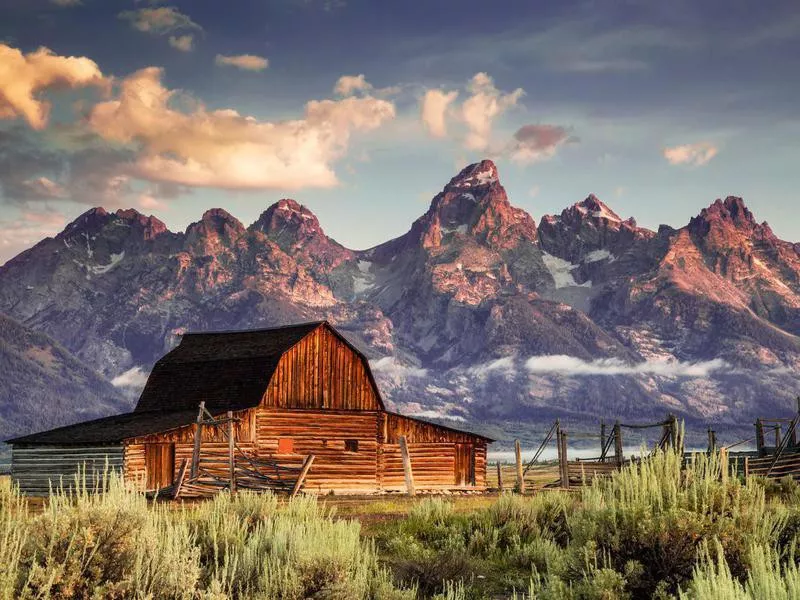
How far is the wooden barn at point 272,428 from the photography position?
40.2 metres

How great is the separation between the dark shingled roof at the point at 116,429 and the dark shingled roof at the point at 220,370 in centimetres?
125

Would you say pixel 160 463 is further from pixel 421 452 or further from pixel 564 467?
pixel 564 467

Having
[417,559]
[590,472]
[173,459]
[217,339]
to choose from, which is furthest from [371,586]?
[217,339]

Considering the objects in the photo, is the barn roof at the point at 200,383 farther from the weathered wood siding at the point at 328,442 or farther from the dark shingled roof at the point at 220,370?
the weathered wood siding at the point at 328,442

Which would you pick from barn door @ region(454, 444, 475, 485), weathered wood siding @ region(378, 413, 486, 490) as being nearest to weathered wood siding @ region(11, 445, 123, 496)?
weathered wood siding @ region(378, 413, 486, 490)

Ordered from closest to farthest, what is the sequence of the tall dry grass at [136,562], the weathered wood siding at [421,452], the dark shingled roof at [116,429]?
the tall dry grass at [136,562]
the dark shingled roof at [116,429]
the weathered wood siding at [421,452]

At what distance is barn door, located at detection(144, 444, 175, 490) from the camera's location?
39.8 meters

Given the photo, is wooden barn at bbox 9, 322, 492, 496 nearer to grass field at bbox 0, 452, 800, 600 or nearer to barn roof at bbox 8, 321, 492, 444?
barn roof at bbox 8, 321, 492, 444

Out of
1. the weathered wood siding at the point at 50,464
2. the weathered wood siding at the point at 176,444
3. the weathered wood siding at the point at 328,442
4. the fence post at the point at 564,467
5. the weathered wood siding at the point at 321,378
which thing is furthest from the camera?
the weathered wood siding at the point at 321,378

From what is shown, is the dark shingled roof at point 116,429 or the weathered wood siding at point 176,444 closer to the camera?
the weathered wood siding at point 176,444

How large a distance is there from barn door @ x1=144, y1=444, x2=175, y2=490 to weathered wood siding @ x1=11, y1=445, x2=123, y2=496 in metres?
1.38

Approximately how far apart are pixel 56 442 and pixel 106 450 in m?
3.04

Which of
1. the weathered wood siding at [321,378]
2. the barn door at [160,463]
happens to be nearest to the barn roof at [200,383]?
the weathered wood siding at [321,378]

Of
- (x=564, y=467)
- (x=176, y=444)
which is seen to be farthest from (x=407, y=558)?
(x=176, y=444)
